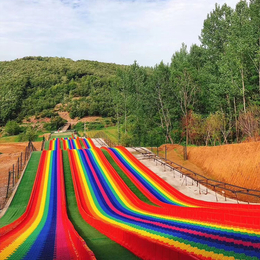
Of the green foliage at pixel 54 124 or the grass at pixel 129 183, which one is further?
the green foliage at pixel 54 124

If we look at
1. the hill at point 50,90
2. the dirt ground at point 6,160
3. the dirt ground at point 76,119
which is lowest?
the dirt ground at point 6,160

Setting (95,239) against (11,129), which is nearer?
(95,239)

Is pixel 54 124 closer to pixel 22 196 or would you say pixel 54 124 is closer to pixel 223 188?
pixel 22 196

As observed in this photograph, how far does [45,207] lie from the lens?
13445 mm

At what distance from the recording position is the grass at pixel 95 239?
570 centimetres

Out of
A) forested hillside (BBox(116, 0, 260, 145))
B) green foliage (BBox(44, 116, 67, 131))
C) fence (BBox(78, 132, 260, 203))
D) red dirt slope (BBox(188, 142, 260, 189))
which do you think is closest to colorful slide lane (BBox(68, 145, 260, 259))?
fence (BBox(78, 132, 260, 203))

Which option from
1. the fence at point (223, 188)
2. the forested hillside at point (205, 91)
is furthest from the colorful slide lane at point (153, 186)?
the forested hillside at point (205, 91)

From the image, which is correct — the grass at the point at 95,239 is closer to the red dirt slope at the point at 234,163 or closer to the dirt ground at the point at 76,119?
the red dirt slope at the point at 234,163

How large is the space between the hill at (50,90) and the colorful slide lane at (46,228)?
42493 mm

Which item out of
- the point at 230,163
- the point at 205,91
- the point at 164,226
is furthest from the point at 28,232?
the point at 205,91

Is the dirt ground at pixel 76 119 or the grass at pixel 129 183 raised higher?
the dirt ground at pixel 76 119

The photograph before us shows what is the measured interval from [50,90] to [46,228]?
69.0 m

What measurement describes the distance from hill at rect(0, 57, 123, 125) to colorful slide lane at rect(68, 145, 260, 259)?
4699cm

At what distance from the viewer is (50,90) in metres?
74.7
